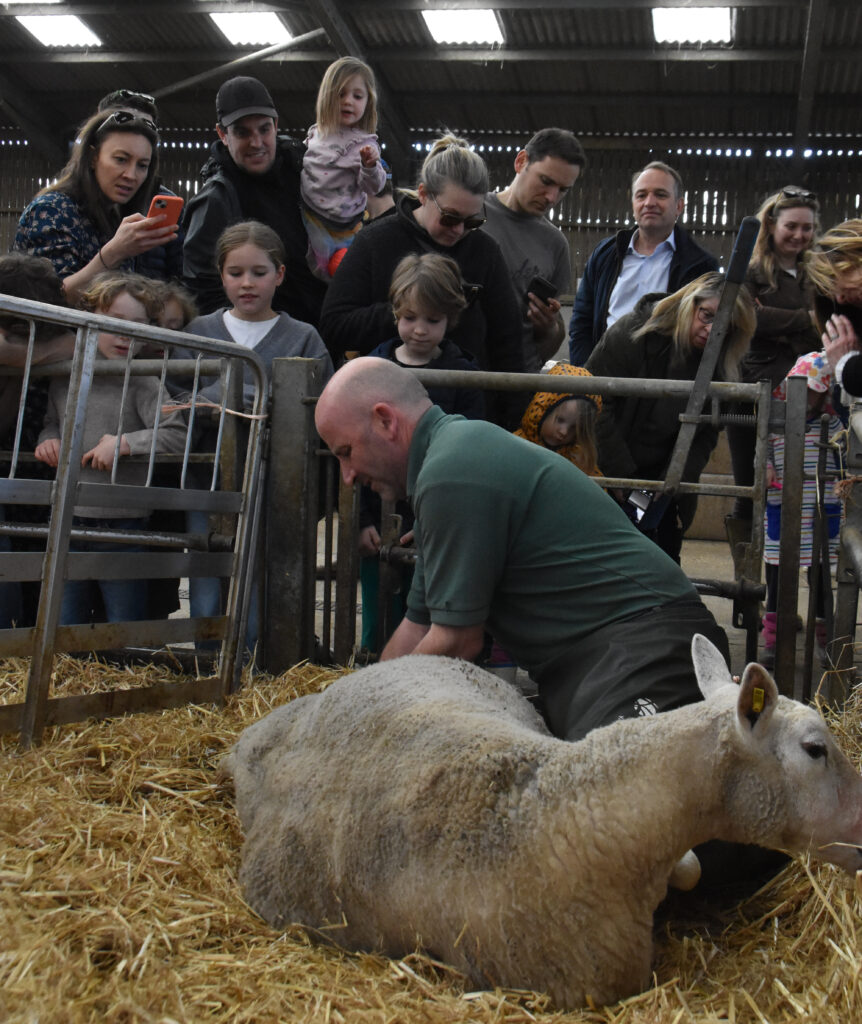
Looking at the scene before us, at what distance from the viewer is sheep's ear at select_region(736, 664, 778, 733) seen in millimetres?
1978

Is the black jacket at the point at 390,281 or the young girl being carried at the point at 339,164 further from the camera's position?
the young girl being carried at the point at 339,164

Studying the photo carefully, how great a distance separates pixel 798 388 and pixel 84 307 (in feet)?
9.07

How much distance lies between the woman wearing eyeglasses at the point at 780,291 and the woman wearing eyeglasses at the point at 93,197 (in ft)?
9.31

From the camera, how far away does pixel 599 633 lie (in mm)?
2793

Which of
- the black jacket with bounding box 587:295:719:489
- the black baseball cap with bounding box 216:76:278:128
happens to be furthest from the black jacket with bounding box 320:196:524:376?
the black baseball cap with bounding box 216:76:278:128

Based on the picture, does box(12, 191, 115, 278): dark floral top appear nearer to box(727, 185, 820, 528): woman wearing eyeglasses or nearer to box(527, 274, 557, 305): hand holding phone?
box(527, 274, 557, 305): hand holding phone

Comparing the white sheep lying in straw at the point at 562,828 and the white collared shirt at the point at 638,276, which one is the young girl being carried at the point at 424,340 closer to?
the white collared shirt at the point at 638,276

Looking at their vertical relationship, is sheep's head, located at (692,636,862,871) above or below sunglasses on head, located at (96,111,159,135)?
below

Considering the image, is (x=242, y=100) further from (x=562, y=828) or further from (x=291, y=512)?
(x=562, y=828)

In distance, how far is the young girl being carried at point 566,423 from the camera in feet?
13.9

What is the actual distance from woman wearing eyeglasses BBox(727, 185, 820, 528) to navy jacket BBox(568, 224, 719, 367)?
0.85ft

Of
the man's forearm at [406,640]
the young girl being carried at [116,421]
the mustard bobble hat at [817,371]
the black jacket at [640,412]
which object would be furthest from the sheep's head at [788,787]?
the mustard bobble hat at [817,371]

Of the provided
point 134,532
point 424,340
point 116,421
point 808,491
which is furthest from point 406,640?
point 808,491

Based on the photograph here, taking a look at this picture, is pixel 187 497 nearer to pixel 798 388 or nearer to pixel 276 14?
pixel 798 388
